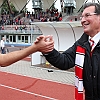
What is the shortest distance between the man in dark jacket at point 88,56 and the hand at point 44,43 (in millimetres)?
12

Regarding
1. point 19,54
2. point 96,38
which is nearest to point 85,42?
point 96,38

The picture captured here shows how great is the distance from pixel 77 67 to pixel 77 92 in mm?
291

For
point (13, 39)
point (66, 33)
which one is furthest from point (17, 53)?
point (13, 39)

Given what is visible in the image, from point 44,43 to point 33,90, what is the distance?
5.84m

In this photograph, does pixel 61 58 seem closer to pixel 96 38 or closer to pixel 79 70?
pixel 79 70

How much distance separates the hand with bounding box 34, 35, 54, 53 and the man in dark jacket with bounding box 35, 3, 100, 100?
0.5 inches

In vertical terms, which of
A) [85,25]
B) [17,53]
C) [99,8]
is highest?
[99,8]

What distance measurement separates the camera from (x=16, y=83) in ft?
29.7

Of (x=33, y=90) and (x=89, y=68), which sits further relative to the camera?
(x=33, y=90)

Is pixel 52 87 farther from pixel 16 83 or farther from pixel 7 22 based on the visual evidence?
pixel 7 22

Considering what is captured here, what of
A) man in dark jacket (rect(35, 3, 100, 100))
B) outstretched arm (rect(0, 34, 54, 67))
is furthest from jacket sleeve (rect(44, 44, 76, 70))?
outstretched arm (rect(0, 34, 54, 67))

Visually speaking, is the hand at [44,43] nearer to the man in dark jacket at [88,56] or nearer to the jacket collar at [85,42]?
the man in dark jacket at [88,56]

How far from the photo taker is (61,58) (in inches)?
99.8

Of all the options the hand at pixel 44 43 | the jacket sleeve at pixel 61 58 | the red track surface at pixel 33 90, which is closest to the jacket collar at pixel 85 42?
the jacket sleeve at pixel 61 58
